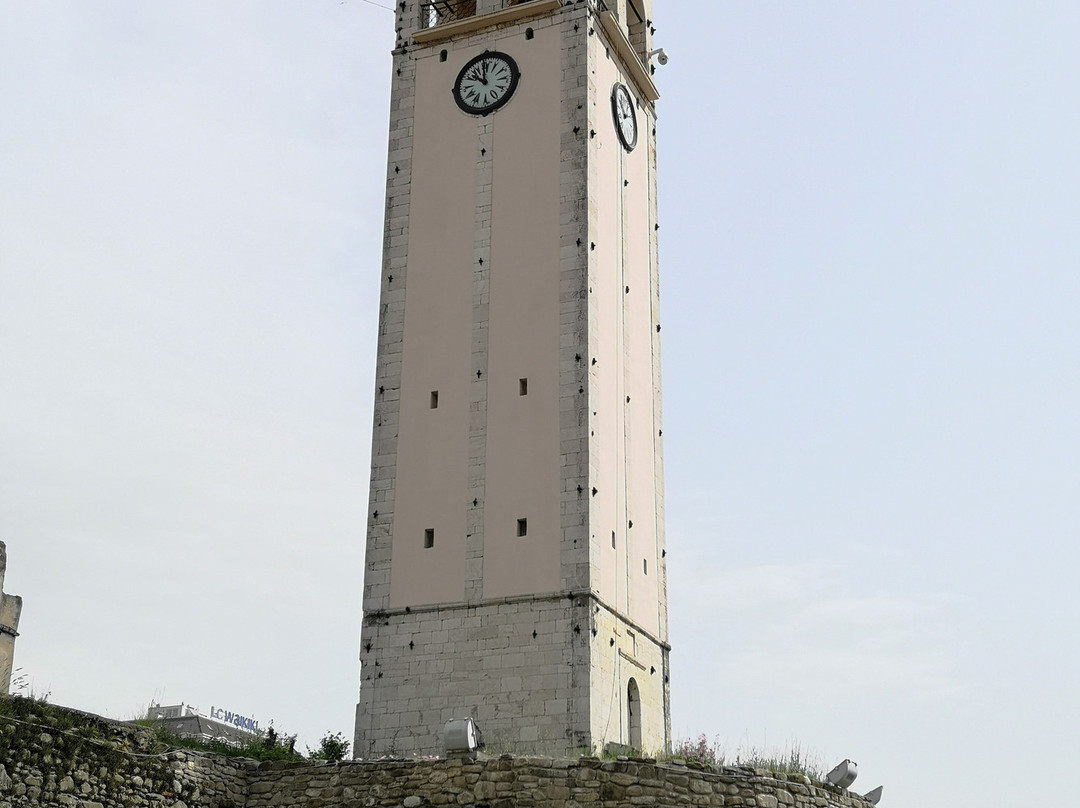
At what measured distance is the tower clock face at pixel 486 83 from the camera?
30.8 metres

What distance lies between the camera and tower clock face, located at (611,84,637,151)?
31.8 meters

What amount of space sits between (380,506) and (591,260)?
6089 mm

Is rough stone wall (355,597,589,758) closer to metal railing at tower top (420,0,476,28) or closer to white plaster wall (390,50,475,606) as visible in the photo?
white plaster wall (390,50,475,606)

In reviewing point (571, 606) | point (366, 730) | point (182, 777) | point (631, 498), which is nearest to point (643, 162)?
point (631, 498)

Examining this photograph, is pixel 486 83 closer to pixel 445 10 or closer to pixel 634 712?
pixel 445 10

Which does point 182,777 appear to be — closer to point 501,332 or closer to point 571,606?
point 571,606

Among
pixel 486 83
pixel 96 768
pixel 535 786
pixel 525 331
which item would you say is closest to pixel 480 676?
pixel 535 786

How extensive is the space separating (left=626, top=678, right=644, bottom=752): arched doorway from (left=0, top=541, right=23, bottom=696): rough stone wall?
10645 mm

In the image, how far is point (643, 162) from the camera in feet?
109

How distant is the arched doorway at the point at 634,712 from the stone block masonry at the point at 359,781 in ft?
19.1

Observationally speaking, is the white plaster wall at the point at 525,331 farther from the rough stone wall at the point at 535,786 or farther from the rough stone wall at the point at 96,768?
the rough stone wall at the point at 96,768

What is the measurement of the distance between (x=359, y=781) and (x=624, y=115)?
1645 centimetres

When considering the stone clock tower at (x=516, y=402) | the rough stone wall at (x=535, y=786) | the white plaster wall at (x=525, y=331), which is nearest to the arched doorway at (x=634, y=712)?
the stone clock tower at (x=516, y=402)

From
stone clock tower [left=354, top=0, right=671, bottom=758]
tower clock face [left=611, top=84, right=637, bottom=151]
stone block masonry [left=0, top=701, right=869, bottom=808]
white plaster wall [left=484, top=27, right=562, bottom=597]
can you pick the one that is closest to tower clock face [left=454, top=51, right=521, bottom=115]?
stone clock tower [left=354, top=0, right=671, bottom=758]
